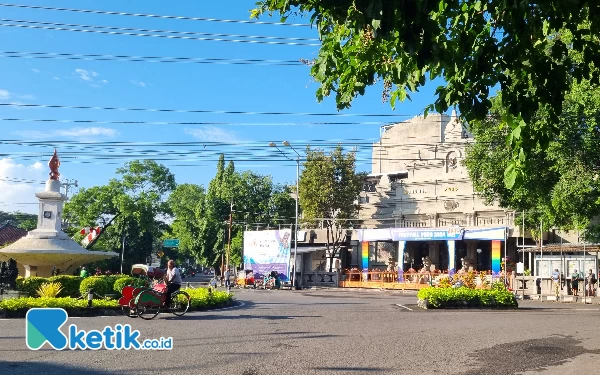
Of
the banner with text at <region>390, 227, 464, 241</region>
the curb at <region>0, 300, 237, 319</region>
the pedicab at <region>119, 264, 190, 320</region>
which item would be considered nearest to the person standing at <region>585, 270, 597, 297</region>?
the banner with text at <region>390, 227, 464, 241</region>

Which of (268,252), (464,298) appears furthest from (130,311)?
(268,252)

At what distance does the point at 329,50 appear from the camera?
7441mm

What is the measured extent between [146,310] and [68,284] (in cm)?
804

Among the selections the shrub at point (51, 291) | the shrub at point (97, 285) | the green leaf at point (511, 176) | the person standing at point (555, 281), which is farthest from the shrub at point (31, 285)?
Answer: the person standing at point (555, 281)

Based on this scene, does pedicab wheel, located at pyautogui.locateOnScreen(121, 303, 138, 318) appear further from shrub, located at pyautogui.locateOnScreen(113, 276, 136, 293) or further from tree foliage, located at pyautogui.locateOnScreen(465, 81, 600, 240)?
tree foliage, located at pyautogui.locateOnScreen(465, 81, 600, 240)

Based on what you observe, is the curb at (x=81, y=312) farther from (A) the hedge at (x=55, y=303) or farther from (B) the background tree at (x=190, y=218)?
(B) the background tree at (x=190, y=218)

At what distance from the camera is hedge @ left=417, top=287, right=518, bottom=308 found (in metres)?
19.6

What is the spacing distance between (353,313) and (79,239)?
4317 cm

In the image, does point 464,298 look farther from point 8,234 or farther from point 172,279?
point 8,234

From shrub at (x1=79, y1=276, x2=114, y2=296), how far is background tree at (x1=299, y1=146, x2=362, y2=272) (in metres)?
28.1

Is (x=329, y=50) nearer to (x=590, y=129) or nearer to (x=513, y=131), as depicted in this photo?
(x=513, y=131)

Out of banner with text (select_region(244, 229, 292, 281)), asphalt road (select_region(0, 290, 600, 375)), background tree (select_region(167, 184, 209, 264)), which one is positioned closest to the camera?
asphalt road (select_region(0, 290, 600, 375))

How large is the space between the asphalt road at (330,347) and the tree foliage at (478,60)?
12.0 ft

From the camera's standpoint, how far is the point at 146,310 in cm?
1458
